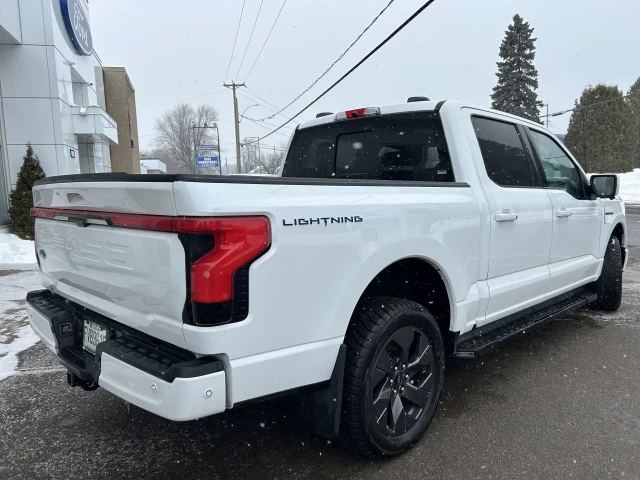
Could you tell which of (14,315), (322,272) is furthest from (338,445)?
(14,315)

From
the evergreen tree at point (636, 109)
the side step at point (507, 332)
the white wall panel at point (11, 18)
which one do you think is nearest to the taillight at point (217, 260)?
the side step at point (507, 332)

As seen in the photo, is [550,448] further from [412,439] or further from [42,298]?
[42,298]

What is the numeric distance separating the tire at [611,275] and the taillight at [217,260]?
14.7 feet

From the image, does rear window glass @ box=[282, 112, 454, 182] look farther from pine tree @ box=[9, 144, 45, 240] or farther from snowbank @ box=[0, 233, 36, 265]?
pine tree @ box=[9, 144, 45, 240]

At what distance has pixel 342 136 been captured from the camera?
3.79m

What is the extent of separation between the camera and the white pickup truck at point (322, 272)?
1828mm

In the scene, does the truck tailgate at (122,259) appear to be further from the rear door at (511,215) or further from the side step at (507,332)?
the rear door at (511,215)

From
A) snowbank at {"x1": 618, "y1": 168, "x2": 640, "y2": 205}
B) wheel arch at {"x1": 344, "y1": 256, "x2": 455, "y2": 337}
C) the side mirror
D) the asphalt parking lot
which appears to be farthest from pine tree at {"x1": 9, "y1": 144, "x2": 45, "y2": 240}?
snowbank at {"x1": 618, "y1": 168, "x2": 640, "y2": 205}

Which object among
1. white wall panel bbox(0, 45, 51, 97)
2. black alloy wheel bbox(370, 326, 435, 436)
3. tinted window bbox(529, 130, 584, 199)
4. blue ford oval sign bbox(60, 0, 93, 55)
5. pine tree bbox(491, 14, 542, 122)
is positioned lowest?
black alloy wheel bbox(370, 326, 435, 436)

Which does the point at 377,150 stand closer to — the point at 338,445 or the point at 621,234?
the point at 338,445

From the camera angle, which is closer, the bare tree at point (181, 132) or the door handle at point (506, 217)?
the door handle at point (506, 217)

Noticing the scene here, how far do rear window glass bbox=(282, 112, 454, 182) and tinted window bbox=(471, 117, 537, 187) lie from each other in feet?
1.10

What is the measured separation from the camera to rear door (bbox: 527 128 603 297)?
12.6 ft

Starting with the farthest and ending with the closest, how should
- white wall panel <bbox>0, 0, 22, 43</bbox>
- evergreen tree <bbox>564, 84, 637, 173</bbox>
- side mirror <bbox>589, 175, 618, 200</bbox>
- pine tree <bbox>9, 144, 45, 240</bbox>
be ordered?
1. evergreen tree <bbox>564, 84, 637, 173</bbox>
2. pine tree <bbox>9, 144, 45, 240</bbox>
3. white wall panel <bbox>0, 0, 22, 43</bbox>
4. side mirror <bbox>589, 175, 618, 200</bbox>
